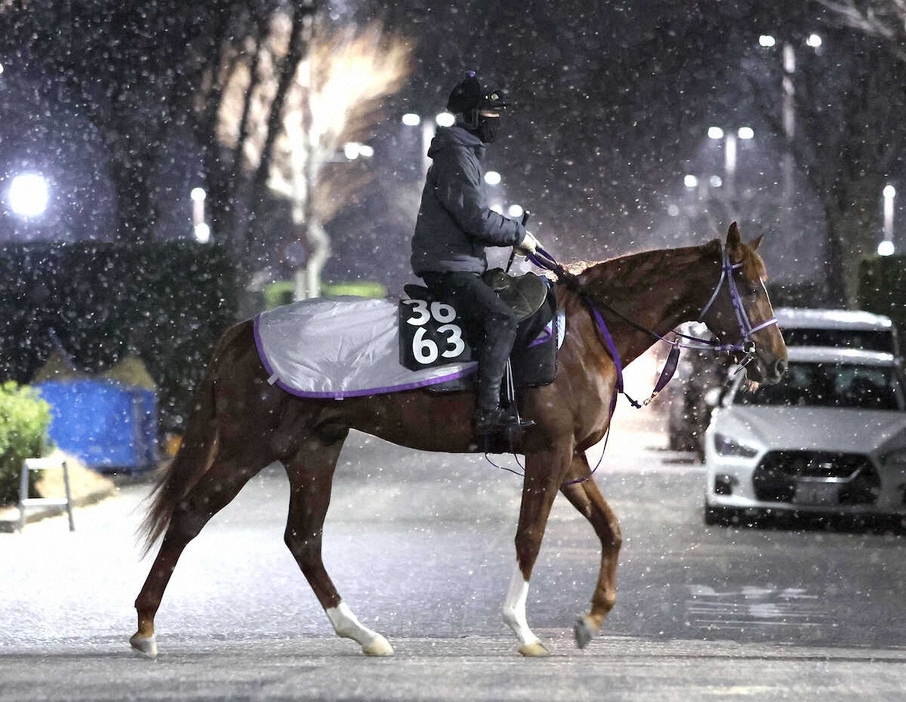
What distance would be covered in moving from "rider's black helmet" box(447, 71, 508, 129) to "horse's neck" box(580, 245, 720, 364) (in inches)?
45.1

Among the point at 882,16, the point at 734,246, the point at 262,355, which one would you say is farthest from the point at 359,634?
the point at 882,16

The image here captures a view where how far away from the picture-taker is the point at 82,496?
1900 centimetres

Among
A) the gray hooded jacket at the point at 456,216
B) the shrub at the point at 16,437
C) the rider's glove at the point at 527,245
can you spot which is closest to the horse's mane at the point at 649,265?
the rider's glove at the point at 527,245

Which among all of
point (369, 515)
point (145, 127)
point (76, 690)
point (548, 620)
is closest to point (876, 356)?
point (369, 515)

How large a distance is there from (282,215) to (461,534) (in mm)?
53933

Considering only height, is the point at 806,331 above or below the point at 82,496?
above

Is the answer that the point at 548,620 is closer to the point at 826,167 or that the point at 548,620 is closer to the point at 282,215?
the point at 826,167

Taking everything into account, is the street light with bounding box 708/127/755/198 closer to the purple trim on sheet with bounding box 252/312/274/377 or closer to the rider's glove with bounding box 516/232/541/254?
the rider's glove with bounding box 516/232/541/254

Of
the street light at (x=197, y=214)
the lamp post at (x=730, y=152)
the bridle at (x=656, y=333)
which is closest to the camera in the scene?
the bridle at (x=656, y=333)

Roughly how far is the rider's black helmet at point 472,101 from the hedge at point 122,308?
59.6 feet

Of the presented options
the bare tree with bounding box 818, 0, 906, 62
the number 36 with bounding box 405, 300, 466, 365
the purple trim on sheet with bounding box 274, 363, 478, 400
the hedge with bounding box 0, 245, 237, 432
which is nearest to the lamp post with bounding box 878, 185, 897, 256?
the bare tree with bounding box 818, 0, 906, 62

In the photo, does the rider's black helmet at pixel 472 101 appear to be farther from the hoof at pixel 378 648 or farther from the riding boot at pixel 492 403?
the hoof at pixel 378 648

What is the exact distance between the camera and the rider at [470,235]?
8891 mm

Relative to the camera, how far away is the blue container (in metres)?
22.2
